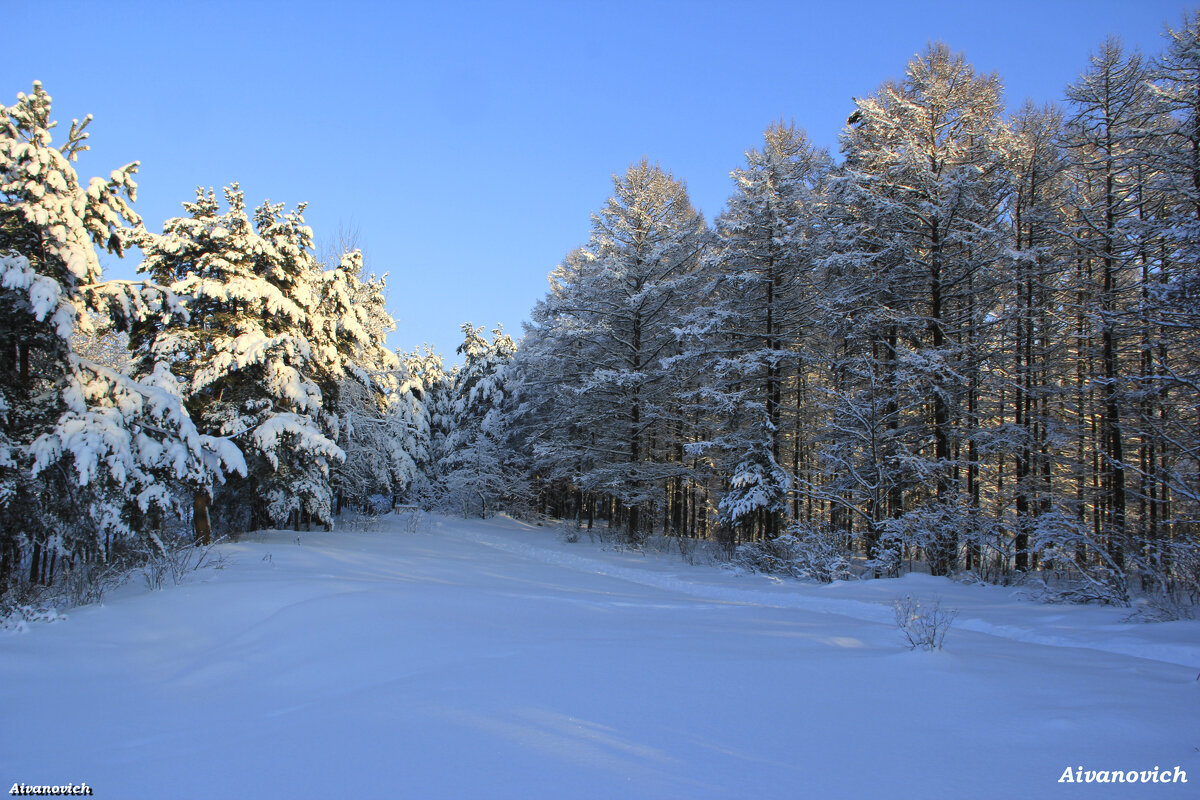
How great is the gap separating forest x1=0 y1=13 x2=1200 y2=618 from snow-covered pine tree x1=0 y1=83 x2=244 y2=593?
0.04 metres

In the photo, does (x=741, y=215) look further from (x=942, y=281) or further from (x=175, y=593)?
(x=175, y=593)

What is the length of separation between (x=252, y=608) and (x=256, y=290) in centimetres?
1074

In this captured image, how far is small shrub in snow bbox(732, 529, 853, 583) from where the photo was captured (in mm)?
13281

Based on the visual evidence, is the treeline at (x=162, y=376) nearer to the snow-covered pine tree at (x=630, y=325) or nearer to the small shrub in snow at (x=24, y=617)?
the small shrub in snow at (x=24, y=617)

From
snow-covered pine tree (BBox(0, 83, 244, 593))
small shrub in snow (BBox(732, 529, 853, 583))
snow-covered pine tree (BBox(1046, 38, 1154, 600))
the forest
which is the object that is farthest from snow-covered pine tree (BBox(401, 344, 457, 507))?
snow-covered pine tree (BBox(1046, 38, 1154, 600))

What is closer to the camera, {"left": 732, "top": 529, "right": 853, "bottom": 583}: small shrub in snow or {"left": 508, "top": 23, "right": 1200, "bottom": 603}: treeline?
{"left": 508, "top": 23, "right": 1200, "bottom": 603}: treeline

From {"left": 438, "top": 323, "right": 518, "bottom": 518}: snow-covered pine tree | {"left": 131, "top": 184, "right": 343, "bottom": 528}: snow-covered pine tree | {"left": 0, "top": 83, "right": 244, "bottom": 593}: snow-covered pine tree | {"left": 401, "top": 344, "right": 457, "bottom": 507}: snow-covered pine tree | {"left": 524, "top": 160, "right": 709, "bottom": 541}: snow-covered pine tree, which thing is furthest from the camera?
{"left": 438, "top": 323, "right": 518, "bottom": 518}: snow-covered pine tree

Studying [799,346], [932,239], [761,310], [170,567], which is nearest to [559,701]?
[170,567]

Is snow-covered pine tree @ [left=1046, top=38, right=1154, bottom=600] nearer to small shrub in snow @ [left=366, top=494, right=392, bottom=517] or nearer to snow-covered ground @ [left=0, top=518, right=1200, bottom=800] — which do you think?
snow-covered ground @ [left=0, top=518, right=1200, bottom=800]

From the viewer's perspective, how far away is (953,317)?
1527cm

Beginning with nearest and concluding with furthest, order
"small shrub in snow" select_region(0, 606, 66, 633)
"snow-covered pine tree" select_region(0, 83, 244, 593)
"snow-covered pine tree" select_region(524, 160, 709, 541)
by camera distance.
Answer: "small shrub in snow" select_region(0, 606, 66, 633)
"snow-covered pine tree" select_region(0, 83, 244, 593)
"snow-covered pine tree" select_region(524, 160, 709, 541)

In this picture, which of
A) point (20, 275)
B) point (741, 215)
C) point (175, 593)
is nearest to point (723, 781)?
point (175, 593)

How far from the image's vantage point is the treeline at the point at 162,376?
8211 millimetres

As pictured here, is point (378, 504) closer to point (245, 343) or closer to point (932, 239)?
point (245, 343)
